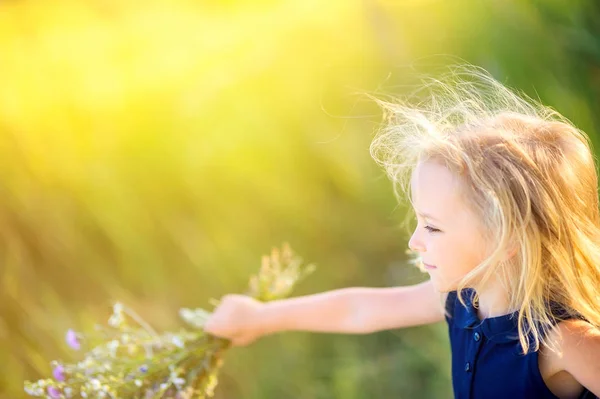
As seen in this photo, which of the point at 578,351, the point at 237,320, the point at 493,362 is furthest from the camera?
the point at 237,320

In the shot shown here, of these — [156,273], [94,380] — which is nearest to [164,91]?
[156,273]

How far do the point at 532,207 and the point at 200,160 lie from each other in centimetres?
141

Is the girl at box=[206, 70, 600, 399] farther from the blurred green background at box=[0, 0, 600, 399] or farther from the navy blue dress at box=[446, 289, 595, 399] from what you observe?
the blurred green background at box=[0, 0, 600, 399]

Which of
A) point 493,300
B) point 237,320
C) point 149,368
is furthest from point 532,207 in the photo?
point 149,368

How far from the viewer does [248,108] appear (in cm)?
242

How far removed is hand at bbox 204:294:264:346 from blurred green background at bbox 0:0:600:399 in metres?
0.64

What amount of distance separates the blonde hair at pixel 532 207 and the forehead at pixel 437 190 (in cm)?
1

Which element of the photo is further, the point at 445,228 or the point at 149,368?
the point at 149,368

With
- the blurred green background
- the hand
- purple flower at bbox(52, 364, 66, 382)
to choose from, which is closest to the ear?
the hand

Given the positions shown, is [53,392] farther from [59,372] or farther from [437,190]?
[437,190]

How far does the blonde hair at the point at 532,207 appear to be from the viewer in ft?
3.66

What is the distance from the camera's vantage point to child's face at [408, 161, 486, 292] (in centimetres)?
113

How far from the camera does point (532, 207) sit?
113 cm

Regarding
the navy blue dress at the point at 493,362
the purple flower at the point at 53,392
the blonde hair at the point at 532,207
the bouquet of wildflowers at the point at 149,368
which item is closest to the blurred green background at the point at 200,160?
the bouquet of wildflowers at the point at 149,368
